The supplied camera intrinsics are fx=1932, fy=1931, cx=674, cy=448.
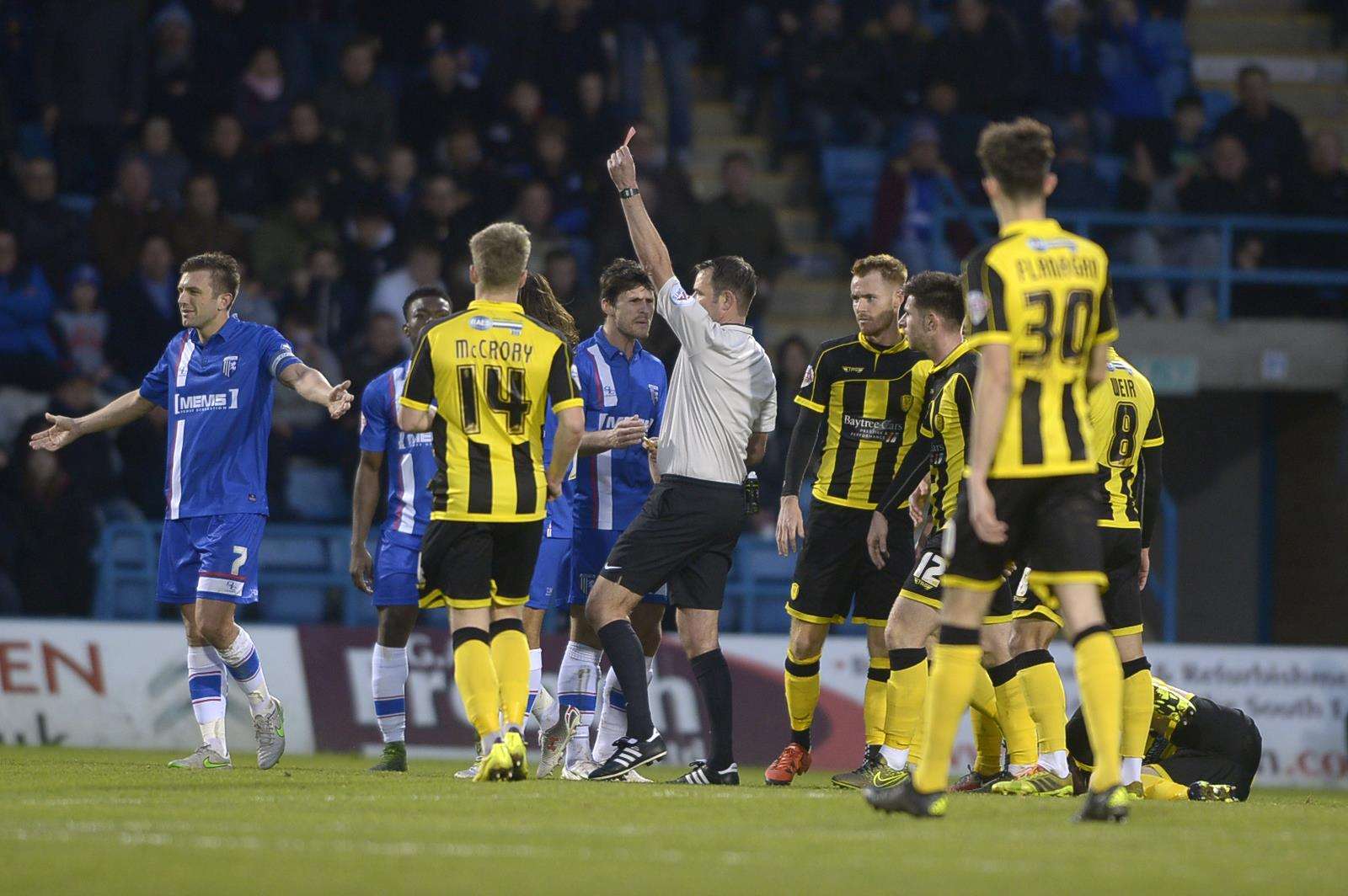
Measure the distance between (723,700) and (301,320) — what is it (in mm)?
7836

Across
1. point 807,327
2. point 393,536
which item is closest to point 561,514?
point 393,536

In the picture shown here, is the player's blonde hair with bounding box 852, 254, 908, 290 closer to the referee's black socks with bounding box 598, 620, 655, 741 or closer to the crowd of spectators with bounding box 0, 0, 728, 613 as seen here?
the referee's black socks with bounding box 598, 620, 655, 741

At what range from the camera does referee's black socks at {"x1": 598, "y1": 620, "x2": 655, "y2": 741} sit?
8703mm

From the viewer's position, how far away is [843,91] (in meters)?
19.3

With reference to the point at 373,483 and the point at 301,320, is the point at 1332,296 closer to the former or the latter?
the point at 301,320

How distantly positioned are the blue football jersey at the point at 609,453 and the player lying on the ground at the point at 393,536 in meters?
0.85

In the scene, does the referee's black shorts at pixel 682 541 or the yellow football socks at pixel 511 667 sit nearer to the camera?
the yellow football socks at pixel 511 667

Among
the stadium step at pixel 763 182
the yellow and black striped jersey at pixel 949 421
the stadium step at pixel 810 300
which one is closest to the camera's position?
the yellow and black striped jersey at pixel 949 421

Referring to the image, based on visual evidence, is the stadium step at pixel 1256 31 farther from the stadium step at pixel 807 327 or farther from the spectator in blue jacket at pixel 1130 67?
the stadium step at pixel 807 327

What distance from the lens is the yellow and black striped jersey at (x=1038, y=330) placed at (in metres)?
6.75

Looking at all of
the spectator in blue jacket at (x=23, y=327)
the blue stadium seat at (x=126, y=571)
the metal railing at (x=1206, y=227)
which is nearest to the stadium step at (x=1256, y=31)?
the metal railing at (x=1206, y=227)

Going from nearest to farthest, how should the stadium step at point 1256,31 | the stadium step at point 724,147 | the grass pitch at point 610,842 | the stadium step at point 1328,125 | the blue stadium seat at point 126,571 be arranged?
the grass pitch at point 610,842 → the blue stadium seat at point 126,571 → the stadium step at point 724,147 → the stadium step at point 1328,125 → the stadium step at point 1256,31

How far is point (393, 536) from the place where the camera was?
1026cm

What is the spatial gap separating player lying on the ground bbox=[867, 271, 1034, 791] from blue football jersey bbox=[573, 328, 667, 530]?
1.45 m
